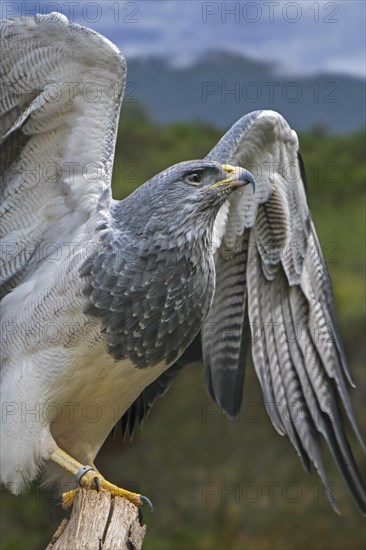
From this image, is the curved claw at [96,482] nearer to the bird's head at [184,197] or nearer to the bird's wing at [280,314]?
the bird's head at [184,197]

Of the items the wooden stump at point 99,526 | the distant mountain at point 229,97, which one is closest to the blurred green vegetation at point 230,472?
the distant mountain at point 229,97

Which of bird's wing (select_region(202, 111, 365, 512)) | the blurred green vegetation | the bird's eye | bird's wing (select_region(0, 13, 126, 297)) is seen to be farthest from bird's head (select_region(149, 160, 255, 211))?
the blurred green vegetation

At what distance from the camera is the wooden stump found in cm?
365

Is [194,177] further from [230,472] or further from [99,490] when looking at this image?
[230,472]

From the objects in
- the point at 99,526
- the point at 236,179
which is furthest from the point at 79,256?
the point at 99,526

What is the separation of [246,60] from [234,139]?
7.88 m

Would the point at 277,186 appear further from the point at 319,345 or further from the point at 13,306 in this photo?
the point at 13,306

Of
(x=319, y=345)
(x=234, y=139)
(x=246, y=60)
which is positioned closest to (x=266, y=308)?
(x=319, y=345)

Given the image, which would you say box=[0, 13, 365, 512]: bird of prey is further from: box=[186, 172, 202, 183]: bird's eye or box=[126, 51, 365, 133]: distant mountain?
box=[126, 51, 365, 133]: distant mountain

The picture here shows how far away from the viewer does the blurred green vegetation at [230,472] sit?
334 inches

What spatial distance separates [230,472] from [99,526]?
17.1 feet

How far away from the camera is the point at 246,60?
12383 mm

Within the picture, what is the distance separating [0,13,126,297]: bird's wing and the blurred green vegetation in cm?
433

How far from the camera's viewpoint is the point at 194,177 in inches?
167
